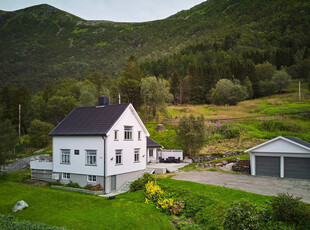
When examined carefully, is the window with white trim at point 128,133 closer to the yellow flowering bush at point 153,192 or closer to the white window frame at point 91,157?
the white window frame at point 91,157

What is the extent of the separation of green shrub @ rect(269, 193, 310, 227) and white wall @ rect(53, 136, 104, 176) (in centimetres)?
1601

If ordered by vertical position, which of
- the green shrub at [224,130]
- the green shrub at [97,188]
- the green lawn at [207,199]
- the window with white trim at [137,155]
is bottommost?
the green shrub at [97,188]

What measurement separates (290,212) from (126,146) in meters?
17.7

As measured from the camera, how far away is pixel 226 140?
45.3 metres

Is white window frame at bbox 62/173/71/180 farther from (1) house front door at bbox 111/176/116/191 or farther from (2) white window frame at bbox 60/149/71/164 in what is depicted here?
(1) house front door at bbox 111/176/116/191

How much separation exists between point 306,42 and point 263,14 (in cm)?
7884

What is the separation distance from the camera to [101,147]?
25234mm

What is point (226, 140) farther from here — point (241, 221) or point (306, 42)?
point (306, 42)

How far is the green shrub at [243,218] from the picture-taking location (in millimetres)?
13297

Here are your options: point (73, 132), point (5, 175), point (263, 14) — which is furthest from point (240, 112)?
point (263, 14)

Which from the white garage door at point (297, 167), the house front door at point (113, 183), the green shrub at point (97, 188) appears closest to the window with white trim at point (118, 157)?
the house front door at point (113, 183)

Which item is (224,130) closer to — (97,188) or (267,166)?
(267,166)

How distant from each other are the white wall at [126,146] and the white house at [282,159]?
1282cm

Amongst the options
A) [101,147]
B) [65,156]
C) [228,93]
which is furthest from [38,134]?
[228,93]
